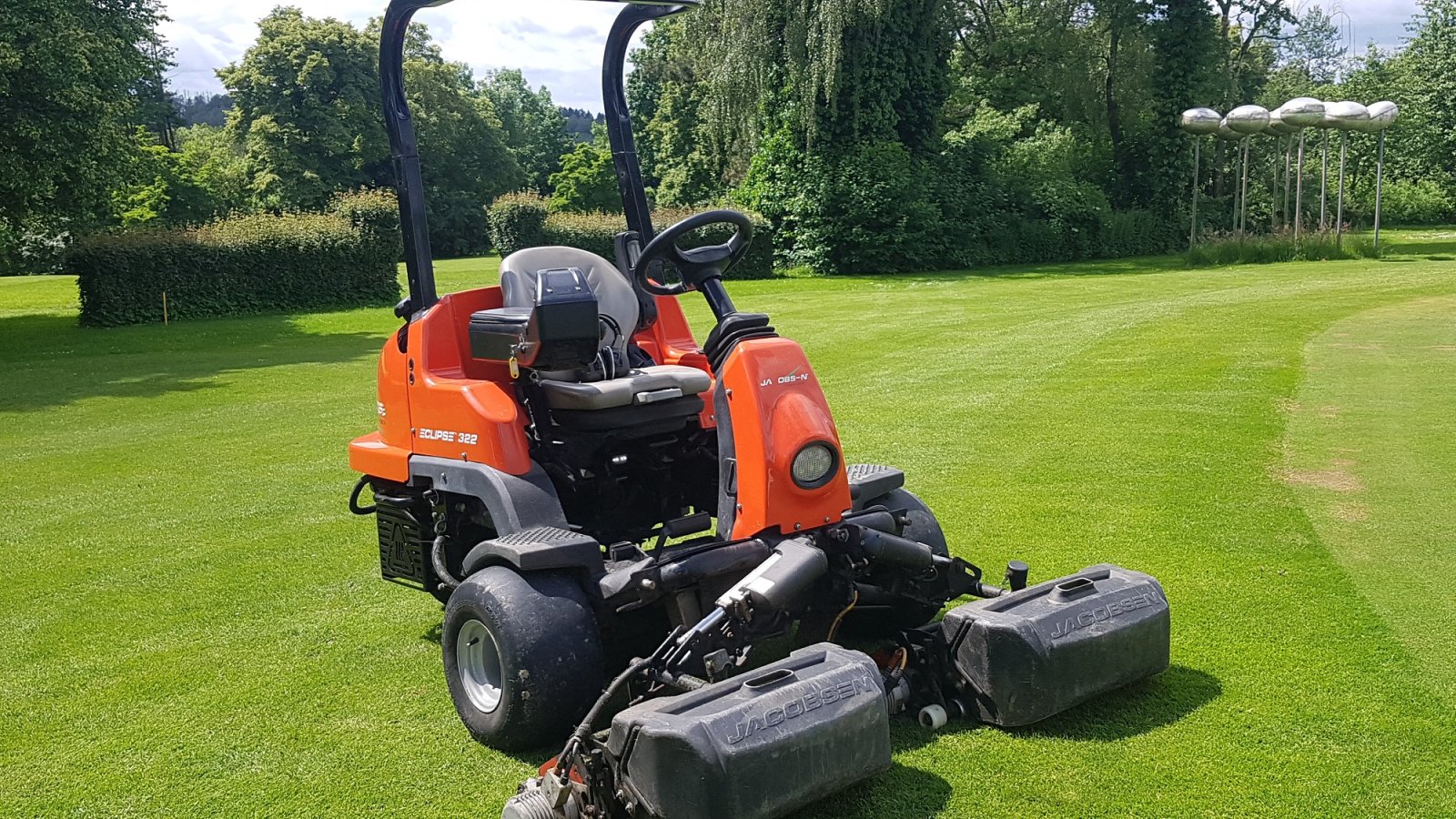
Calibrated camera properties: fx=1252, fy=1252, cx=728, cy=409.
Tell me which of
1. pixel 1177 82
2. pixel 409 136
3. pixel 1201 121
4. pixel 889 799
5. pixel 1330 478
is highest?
pixel 1177 82

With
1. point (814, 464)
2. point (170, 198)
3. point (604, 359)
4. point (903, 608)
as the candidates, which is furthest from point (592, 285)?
point (170, 198)

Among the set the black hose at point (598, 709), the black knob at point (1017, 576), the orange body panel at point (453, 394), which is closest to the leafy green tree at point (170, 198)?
the orange body panel at point (453, 394)

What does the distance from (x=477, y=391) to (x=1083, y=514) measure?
4.22 metres

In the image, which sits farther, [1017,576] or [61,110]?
[61,110]

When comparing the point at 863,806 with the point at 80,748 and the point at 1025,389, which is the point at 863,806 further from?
the point at 1025,389

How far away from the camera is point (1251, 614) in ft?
19.0

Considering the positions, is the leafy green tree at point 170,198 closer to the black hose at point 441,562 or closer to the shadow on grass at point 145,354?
the shadow on grass at point 145,354

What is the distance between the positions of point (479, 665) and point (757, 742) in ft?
5.42

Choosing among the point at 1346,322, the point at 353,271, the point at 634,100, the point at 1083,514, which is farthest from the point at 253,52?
the point at 1083,514

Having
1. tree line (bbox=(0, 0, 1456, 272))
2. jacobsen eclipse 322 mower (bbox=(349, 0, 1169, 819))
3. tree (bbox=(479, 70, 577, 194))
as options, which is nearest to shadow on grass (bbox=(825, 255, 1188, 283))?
tree line (bbox=(0, 0, 1456, 272))

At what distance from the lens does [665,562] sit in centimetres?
442

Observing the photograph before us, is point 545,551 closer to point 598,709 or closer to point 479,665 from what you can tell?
point 479,665

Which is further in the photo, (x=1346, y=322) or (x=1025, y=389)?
(x=1346, y=322)

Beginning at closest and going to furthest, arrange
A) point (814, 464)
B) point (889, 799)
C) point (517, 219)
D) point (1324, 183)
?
point (889, 799) → point (814, 464) → point (1324, 183) → point (517, 219)
